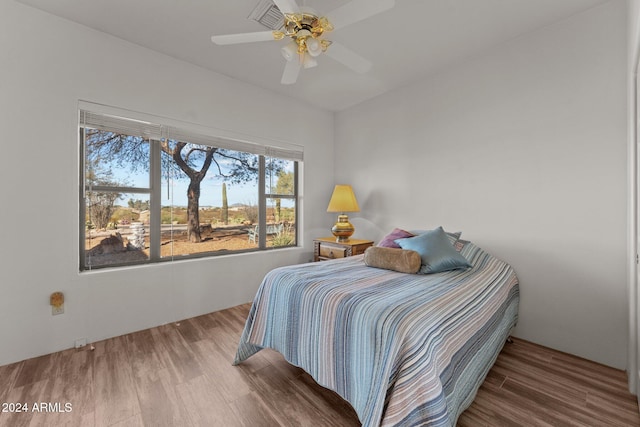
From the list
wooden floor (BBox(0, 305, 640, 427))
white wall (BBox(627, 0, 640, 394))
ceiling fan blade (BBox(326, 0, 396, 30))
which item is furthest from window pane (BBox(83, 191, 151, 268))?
white wall (BBox(627, 0, 640, 394))

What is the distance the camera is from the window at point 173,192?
2393 millimetres

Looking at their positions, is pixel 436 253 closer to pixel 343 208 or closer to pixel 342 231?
pixel 342 231

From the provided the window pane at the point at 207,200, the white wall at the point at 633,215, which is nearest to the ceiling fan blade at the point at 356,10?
Result: the white wall at the point at 633,215

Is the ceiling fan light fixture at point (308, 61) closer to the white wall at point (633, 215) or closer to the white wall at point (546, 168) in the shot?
the white wall at point (546, 168)

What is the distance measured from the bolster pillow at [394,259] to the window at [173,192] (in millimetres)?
1768

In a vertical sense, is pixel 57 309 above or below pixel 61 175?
below

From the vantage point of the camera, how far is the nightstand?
3227mm

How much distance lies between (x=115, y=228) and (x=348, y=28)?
8.86ft

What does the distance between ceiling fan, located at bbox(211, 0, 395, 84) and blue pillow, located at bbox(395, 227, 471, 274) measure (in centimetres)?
142

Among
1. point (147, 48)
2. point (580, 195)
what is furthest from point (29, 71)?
point (580, 195)

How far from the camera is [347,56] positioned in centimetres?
184

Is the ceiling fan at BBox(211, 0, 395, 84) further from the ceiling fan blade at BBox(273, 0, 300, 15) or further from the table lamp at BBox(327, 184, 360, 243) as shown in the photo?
the table lamp at BBox(327, 184, 360, 243)

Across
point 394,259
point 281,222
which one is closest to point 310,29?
point 394,259

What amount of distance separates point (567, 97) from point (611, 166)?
0.62 m
